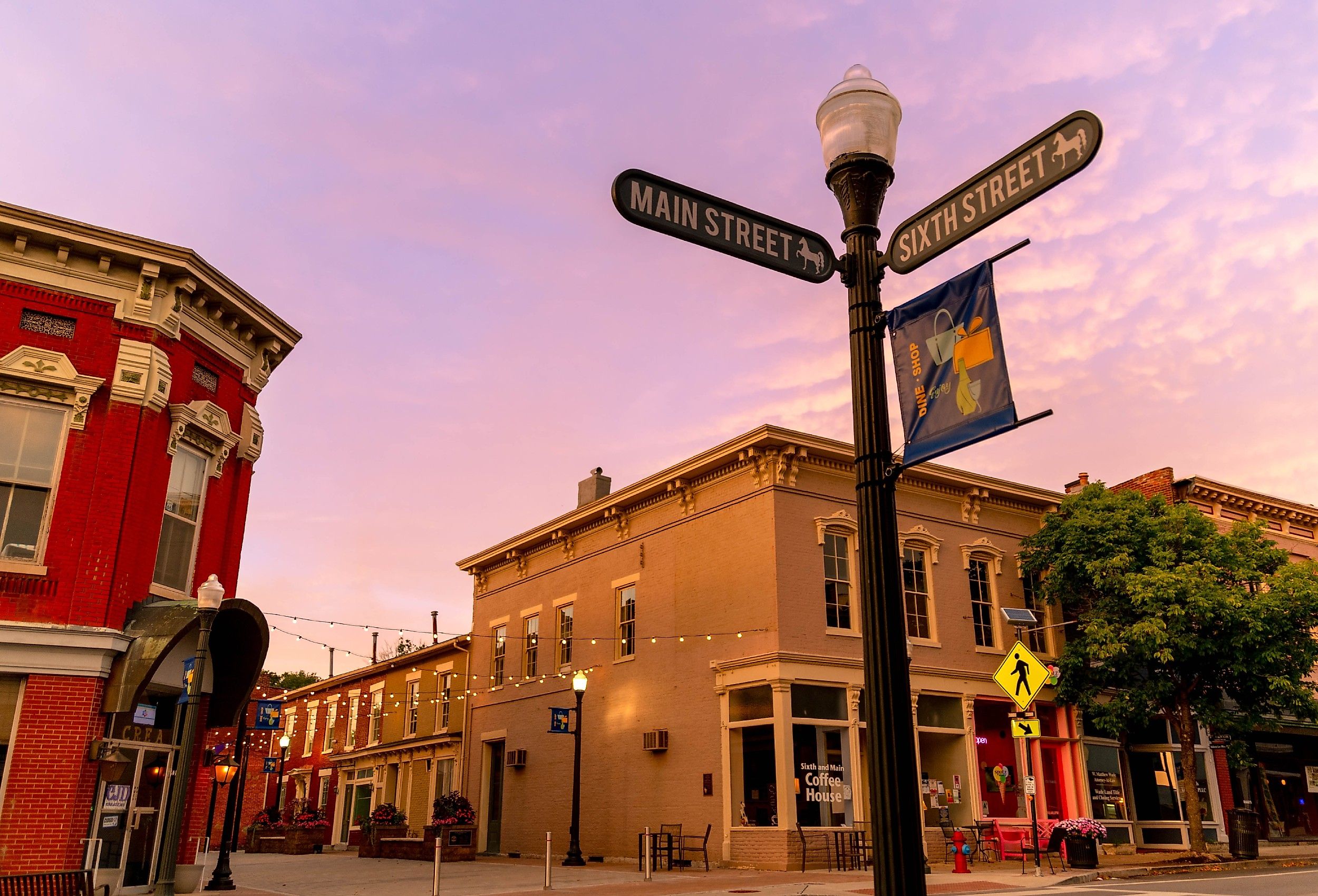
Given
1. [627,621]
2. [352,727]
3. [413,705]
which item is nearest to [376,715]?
[352,727]

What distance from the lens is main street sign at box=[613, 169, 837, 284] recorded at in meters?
4.32

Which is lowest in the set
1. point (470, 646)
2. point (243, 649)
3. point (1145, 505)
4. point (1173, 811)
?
point (1173, 811)

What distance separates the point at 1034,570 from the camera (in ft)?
91.2

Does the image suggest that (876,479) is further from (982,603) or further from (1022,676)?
(982,603)

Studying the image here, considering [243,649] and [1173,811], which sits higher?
[243,649]

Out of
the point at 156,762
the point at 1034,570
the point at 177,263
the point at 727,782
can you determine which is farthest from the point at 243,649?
the point at 1034,570

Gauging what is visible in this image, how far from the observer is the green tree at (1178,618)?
79.5 feet

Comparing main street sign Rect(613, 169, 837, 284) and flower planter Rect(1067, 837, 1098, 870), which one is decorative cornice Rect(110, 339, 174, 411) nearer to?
main street sign Rect(613, 169, 837, 284)

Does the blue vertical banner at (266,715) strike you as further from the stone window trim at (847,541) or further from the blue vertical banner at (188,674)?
the stone window trim at (847,541)

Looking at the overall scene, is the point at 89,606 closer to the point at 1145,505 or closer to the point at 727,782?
the point at 727,782

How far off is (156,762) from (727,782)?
38.6 feet

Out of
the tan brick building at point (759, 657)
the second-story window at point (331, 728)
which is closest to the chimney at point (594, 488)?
the tan brick building at point (759, 657)

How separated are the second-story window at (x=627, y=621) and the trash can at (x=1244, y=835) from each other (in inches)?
626

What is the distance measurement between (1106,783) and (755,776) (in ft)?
37.9
